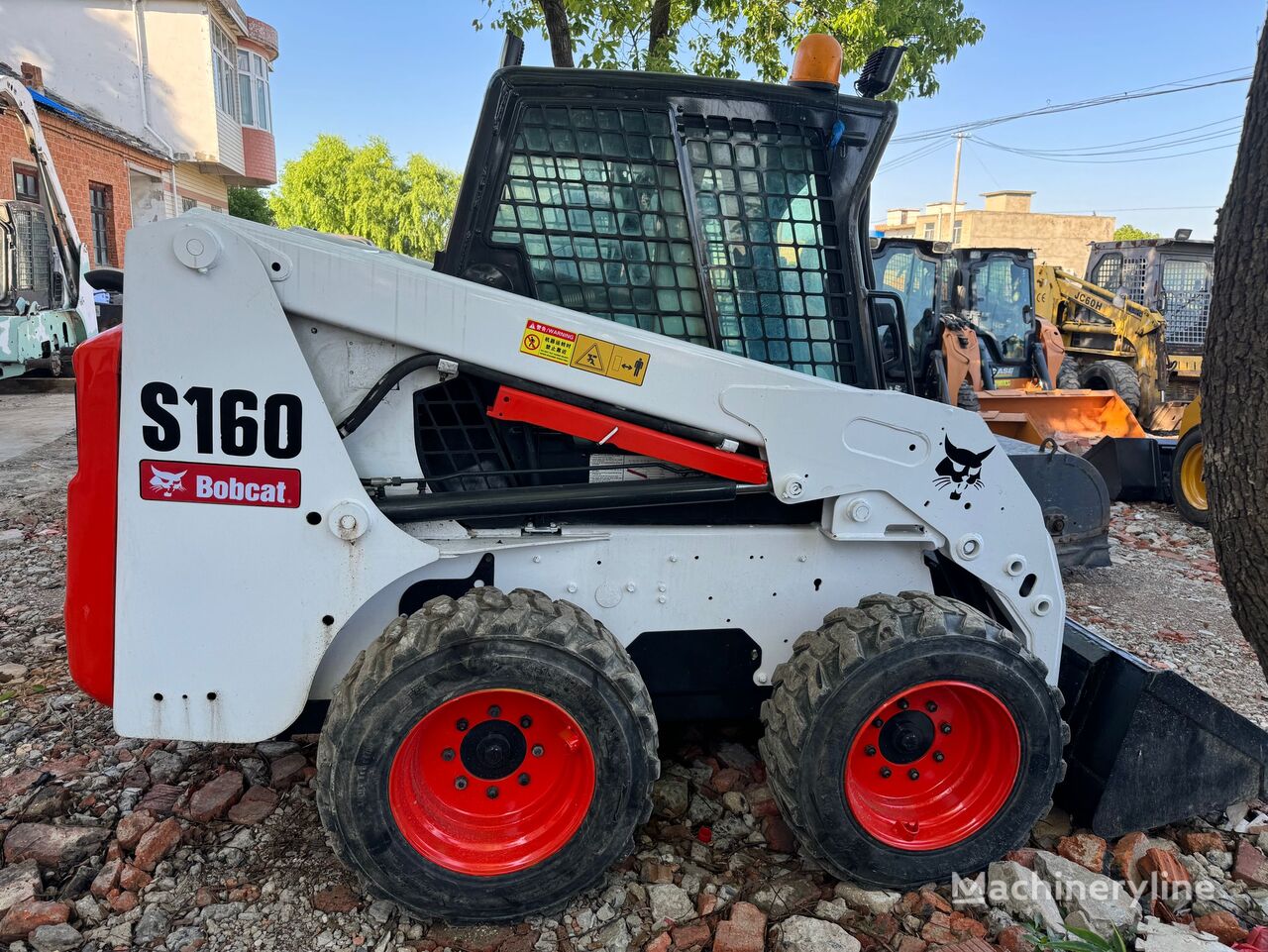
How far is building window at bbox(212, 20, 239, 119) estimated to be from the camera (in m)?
22.4

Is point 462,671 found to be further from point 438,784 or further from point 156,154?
point 156,154

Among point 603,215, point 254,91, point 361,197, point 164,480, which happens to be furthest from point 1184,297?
point 361,197

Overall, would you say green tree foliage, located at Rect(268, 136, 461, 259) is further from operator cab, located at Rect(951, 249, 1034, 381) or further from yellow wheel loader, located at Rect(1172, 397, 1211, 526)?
yellow wheel loader, located at Rect(1172, 397, 1211, 526)

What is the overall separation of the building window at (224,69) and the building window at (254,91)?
567 millimetres

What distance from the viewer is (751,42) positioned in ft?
26.1

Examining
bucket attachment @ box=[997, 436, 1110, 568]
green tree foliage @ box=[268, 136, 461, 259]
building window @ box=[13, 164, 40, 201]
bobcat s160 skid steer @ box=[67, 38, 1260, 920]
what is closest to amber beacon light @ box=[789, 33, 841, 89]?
bobcat s160 skid steer @ box=[67, 38, 1260, 920]

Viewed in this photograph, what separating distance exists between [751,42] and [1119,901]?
7.39 metres

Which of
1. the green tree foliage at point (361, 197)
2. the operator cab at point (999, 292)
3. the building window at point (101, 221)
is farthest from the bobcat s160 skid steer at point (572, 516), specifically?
the green tree foliage at point (361, 197)

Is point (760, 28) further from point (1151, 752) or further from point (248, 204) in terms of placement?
point (248, 204)

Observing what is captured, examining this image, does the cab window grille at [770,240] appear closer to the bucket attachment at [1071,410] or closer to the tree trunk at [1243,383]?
the tree trunk at [1243,383]

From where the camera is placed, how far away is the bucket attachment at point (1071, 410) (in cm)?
948

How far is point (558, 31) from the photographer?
6797 millimetres

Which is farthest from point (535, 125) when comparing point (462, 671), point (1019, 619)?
point (1019, 619)

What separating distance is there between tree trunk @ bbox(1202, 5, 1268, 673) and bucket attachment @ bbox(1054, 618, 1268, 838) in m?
0.72
